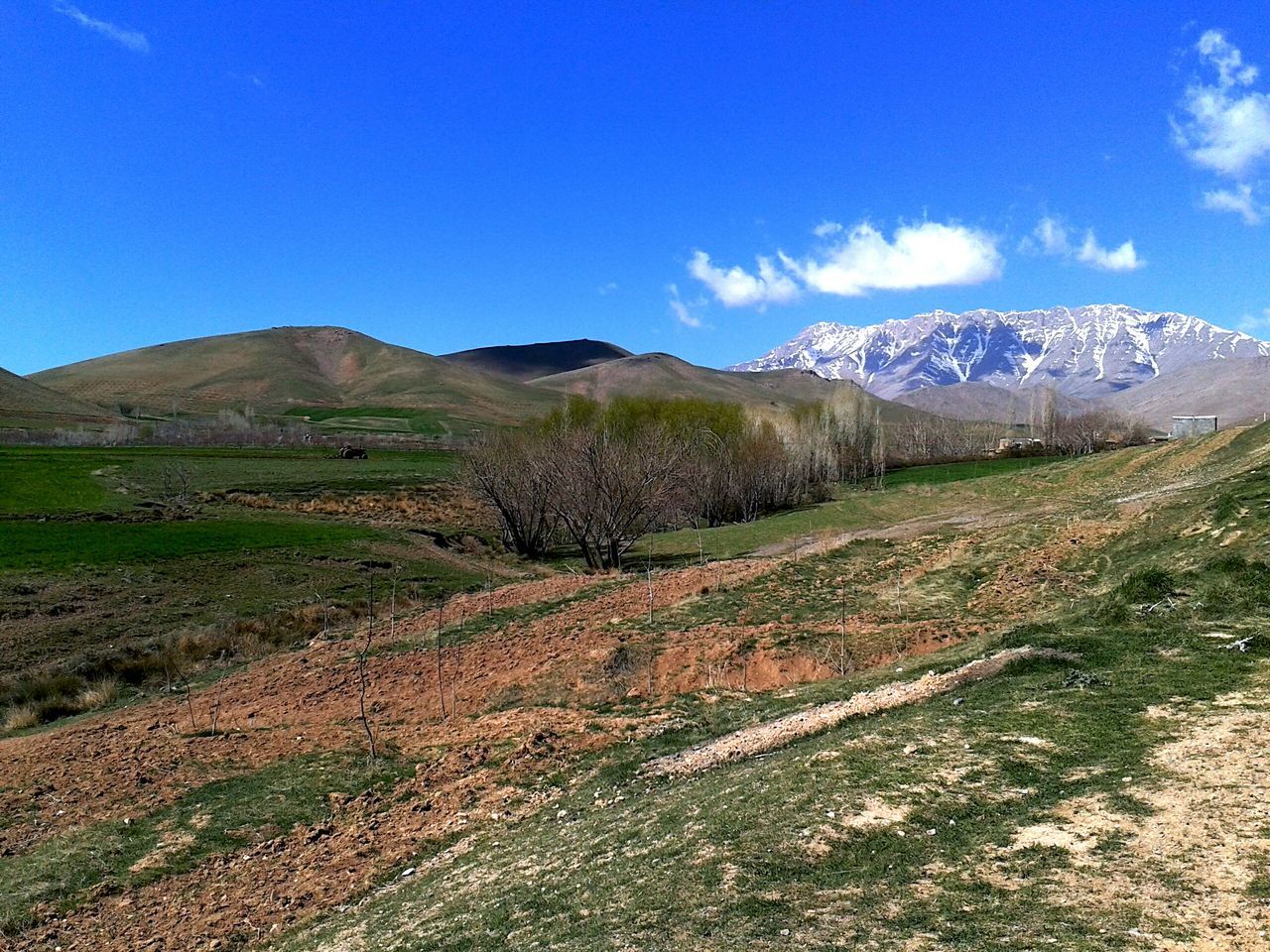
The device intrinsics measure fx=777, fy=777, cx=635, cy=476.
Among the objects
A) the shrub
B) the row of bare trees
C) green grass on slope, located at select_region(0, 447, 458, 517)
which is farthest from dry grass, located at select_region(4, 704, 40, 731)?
green grass on slope, located at select_region(0, 447, 458, 517)

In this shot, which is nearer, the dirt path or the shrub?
the dirt path

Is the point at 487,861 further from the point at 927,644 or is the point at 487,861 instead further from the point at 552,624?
the point at 552,624

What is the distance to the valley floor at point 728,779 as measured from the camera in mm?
7074

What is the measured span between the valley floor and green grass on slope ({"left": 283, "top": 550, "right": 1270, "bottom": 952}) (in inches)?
1.9

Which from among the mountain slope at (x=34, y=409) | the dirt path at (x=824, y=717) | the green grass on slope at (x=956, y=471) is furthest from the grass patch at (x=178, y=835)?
the mountain slope at (x=34, y=409)

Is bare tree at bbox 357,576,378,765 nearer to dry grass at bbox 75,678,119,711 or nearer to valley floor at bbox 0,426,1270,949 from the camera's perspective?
valley floor at bbox 0,426,1270,949

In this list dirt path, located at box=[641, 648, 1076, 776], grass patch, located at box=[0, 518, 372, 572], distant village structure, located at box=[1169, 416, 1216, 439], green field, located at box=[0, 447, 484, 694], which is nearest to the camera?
dirt path, located at box=[641, 648, 1076, 776]

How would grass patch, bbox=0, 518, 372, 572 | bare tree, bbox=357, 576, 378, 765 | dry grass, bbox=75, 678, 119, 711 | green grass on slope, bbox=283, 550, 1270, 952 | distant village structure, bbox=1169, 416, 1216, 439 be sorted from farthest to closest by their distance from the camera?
distant village structure, bbox=1169, 416, 1216, 439
grass patch, bbox=0, 518, 372, 572
dry grass, bbox=75, 678, 119, 711
bare tree, bbox=357, 576, 378, 765
green grass on slope, bbox=283, 550, 1270, 952

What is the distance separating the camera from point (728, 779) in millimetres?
11562

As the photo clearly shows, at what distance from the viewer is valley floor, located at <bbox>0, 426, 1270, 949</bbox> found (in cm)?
707

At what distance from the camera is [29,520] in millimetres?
53344

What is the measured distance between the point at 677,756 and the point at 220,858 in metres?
7.90

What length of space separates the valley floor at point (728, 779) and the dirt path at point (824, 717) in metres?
0.13

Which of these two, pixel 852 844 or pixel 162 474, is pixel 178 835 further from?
pixel 162 474
